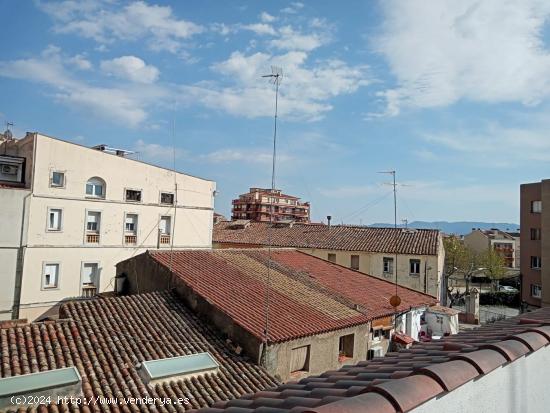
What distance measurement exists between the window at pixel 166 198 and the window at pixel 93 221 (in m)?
5.08

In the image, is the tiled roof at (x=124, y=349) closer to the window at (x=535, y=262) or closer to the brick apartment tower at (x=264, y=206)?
the window at (x=535, y=262)

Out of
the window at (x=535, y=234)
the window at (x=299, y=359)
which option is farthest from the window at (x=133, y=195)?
the window at (x=535, y=234)

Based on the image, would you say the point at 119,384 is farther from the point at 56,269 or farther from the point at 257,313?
the point at 56,269

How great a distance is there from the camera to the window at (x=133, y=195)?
28886 millimetres

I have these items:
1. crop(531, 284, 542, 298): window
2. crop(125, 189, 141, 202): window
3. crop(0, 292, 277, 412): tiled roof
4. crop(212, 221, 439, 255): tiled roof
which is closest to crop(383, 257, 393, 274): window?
crop(212, 221, 439, 255): tiled roof

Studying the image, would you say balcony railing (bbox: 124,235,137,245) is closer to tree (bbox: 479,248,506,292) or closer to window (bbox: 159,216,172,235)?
window (bbox: 159,216,172,235)

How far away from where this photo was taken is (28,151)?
24.5m

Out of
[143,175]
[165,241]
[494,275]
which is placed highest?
[143,175]

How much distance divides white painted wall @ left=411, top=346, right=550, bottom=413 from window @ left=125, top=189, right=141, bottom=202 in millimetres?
28147

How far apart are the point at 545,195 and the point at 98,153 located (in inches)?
1343

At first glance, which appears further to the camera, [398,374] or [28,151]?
[28,151]

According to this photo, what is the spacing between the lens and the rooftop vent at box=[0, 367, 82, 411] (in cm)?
784

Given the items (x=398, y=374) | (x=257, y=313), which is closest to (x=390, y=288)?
(x=257, y=313)

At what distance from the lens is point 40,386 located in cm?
812
